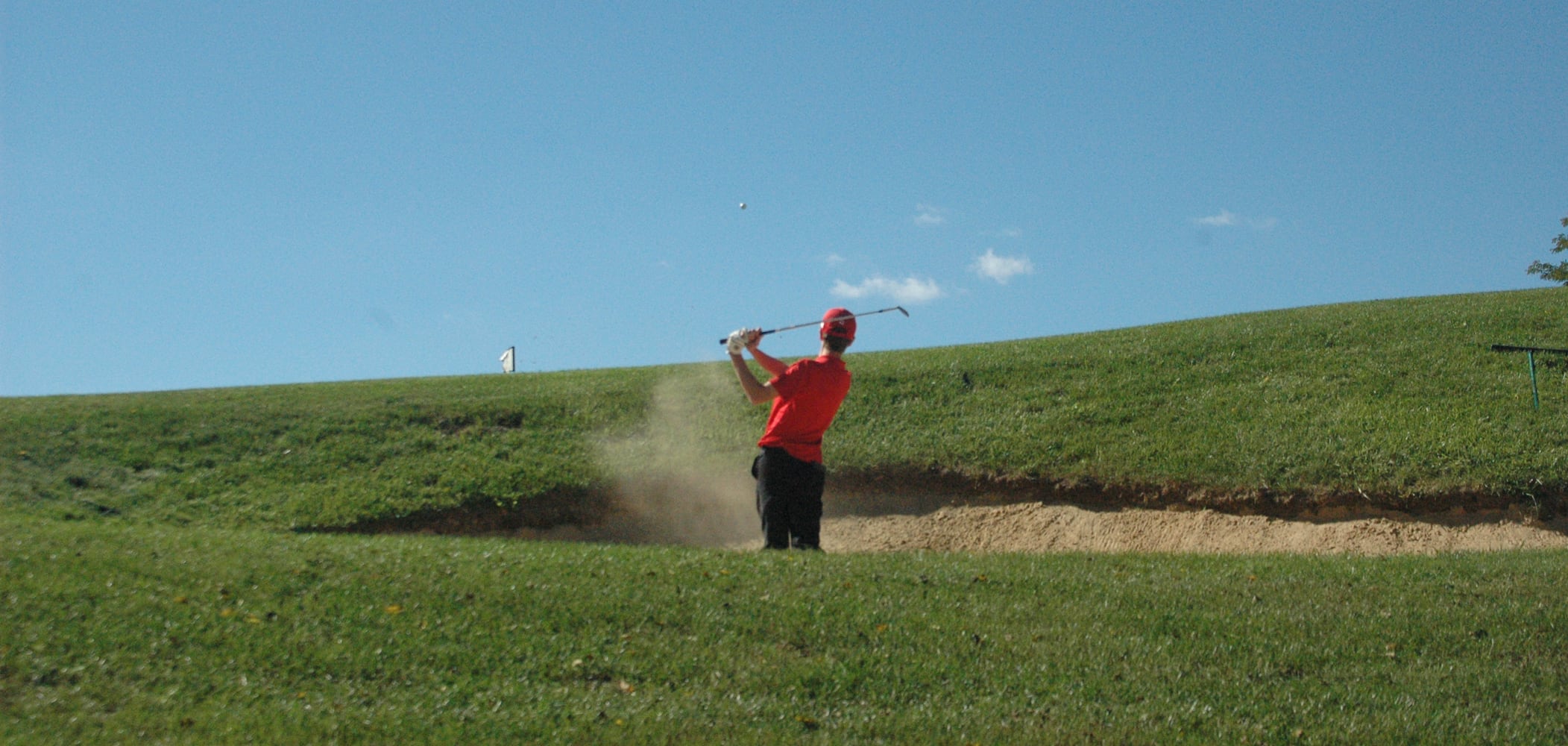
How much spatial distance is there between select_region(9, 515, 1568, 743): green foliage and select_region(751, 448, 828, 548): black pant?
673 millimetres

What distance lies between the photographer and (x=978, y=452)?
14219 mm

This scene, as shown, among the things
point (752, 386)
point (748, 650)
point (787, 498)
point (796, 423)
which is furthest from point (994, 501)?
point (748, 650)

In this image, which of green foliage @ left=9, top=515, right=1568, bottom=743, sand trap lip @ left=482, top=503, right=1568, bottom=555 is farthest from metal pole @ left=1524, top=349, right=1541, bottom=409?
green foliage @ left=9, top=515, right=1568, bottom=743

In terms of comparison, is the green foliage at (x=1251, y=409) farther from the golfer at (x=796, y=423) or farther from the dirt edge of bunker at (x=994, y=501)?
the golfer at (x=796, y=423)

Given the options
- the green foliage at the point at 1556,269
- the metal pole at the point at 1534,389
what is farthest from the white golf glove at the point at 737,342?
the green foliage at the point at 1556,269

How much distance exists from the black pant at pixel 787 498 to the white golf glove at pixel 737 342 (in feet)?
2.73

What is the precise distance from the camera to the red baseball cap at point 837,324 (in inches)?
371

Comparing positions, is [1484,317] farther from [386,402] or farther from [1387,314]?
[386,402]

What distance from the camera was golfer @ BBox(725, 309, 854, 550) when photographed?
9344 mm

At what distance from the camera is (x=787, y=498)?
9.65 m

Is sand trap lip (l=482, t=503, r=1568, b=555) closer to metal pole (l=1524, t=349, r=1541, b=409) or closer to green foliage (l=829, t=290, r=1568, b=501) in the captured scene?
green foliage (l=829, t=290, r=1568, b=501)

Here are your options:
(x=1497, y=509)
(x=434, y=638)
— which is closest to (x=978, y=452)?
(x=1497, y=509)

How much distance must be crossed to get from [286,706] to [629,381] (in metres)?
12.9

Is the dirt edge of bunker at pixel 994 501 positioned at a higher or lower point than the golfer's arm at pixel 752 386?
lower
